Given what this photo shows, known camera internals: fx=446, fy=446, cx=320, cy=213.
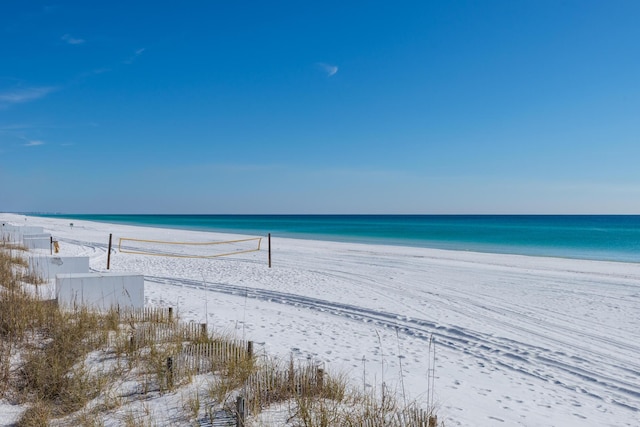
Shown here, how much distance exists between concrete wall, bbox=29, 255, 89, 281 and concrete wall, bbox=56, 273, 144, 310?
2.53 metres

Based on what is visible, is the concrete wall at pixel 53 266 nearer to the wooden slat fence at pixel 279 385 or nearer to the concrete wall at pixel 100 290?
the concrete wall at pixel 100 290

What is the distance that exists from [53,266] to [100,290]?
3.23 metres

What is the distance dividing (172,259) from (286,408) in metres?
15.5

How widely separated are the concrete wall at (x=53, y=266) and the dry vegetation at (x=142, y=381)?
3996mm

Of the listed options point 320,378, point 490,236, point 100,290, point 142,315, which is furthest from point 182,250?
point 490,236

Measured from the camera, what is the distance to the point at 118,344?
536cm

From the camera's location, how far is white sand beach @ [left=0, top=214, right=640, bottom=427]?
5.13m

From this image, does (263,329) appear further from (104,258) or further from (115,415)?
(104,258)

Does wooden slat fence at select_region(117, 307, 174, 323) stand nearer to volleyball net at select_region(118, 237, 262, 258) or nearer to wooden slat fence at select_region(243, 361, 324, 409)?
wooden slat fence at select_region(243, 361, 324, 409)

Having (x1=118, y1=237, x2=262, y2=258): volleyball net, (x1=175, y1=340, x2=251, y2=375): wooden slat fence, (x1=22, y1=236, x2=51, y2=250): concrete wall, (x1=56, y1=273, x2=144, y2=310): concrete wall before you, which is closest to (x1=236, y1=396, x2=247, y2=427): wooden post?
(x1=175, y1=340, x2=251, y2=375): wooden slat fence

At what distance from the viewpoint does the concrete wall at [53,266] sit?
9500mm

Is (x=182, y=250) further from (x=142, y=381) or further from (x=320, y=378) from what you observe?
(x=320, y=378)

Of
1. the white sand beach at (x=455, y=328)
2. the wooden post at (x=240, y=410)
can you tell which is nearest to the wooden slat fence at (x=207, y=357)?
the wooden post at (x=240, y=410)

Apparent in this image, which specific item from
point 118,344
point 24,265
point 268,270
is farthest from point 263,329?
point 268,270
